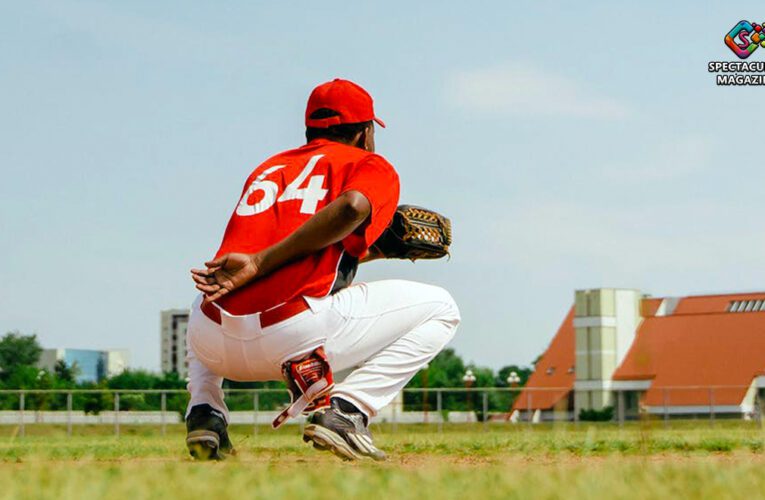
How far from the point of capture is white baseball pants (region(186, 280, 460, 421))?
4.67m

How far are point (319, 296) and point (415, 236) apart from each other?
633mm

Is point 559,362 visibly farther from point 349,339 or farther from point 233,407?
point 349,339

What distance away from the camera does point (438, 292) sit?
203 inches

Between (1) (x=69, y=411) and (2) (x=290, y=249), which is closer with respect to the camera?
(2) (x=290, y=249)

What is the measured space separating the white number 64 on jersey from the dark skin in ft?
0.50

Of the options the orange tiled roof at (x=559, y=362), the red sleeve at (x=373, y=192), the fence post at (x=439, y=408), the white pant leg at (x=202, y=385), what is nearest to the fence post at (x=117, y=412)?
the fence post at (x=439, y=408)

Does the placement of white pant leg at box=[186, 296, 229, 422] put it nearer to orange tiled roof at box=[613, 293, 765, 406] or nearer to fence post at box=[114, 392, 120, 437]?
fence post at box=[114, 392, 120, 437]

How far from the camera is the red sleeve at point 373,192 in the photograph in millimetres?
4633

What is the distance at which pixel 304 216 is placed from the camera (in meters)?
4.68

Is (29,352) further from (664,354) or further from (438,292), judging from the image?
(438,292)

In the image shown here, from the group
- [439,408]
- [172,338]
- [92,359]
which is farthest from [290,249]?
[172,338]

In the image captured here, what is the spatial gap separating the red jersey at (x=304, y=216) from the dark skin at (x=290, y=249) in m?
0.05

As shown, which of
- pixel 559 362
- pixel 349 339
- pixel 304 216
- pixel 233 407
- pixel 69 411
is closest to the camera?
pixel 304 216

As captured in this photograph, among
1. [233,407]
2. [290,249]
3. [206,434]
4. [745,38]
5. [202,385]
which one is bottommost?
[233,407]
